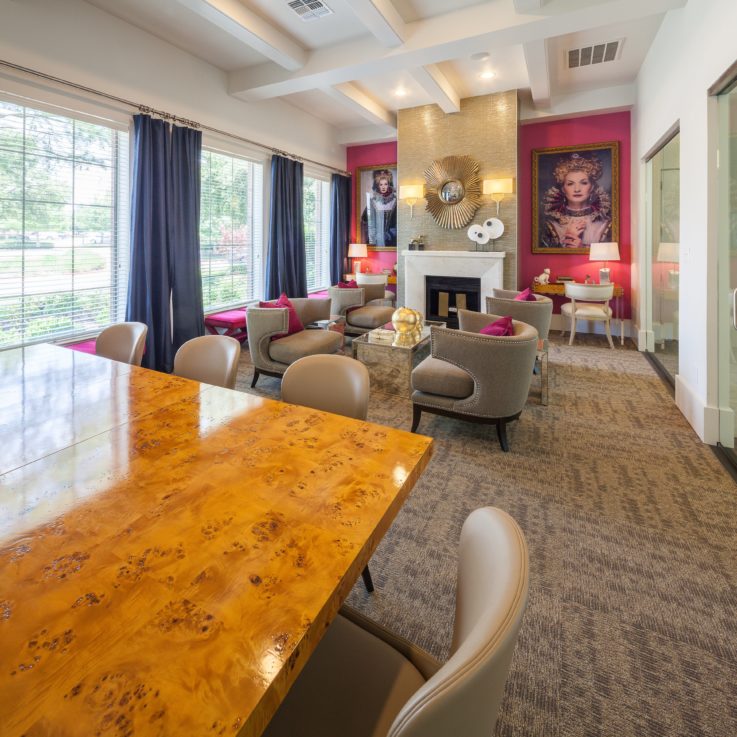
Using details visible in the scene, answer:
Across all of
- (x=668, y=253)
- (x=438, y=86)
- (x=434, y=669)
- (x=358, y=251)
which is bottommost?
(x=434, y=669)

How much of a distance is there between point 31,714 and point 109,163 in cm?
467

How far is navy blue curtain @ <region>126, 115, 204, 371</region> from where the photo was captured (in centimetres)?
421

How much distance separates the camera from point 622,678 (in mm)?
1314

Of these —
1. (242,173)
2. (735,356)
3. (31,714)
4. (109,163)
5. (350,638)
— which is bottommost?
(350,638)

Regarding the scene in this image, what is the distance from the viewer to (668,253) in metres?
4.17

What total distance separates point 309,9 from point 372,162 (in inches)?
158

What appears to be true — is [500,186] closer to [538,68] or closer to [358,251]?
[538,68]

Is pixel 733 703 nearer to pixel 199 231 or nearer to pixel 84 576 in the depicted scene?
pixel 84 576

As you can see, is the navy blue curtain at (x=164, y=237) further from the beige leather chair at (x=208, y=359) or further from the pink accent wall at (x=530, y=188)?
the pink accent wall at (x=530, y=188)

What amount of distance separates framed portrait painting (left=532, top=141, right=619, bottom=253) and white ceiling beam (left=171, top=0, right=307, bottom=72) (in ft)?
12.4

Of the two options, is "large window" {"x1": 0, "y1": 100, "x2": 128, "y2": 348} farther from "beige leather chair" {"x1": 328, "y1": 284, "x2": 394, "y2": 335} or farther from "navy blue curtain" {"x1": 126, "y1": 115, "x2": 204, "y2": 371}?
"beige leather chair" {"x1": 328, "y1": 284, "x2": 394, "y2": 335}

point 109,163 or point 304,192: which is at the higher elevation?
point 304,192

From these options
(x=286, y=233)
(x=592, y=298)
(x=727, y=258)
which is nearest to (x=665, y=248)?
(x=592, y=298)

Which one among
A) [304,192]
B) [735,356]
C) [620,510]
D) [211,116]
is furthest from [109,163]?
[735,356]
